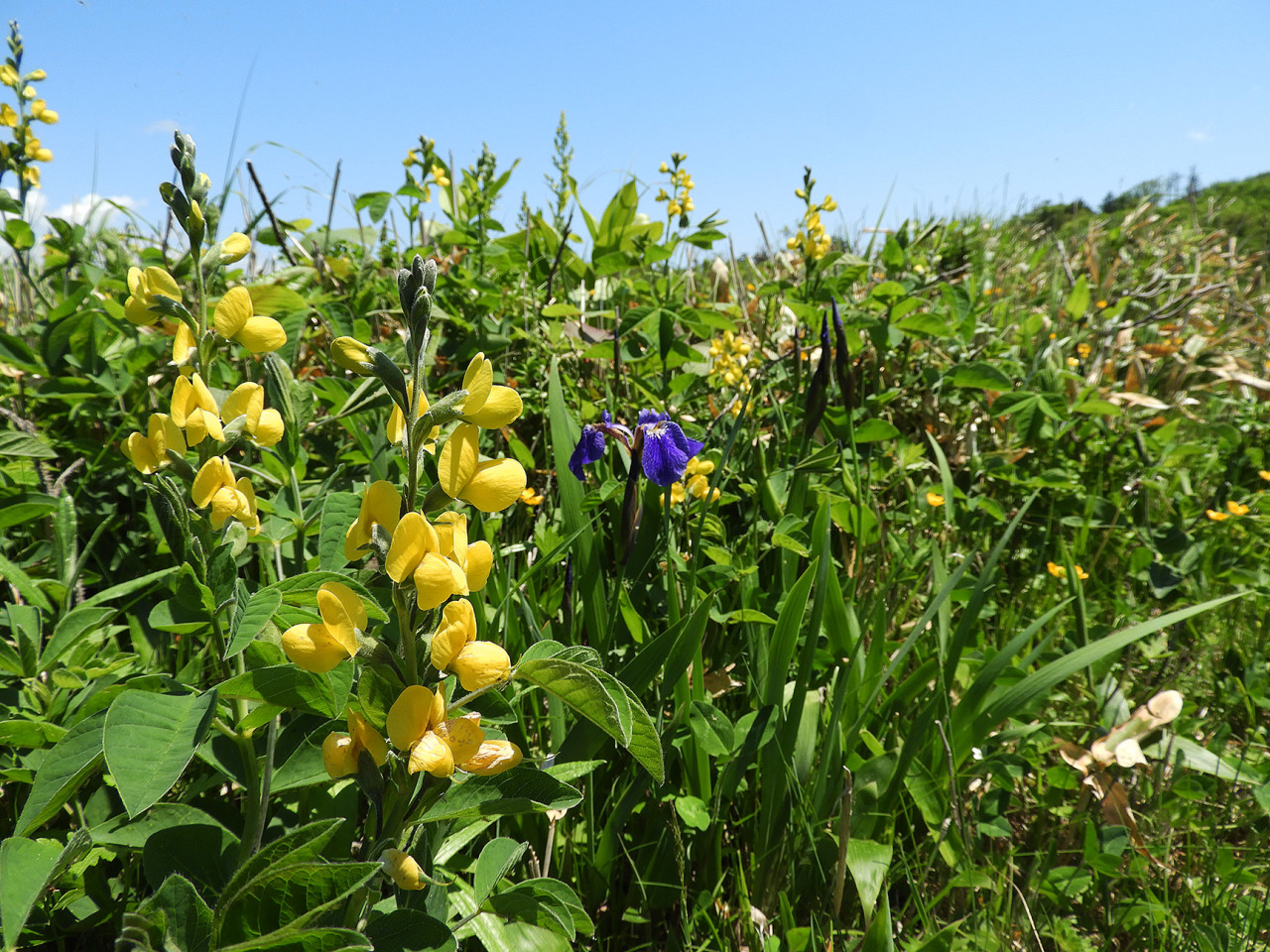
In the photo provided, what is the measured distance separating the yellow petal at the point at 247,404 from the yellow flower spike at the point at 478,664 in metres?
0.54

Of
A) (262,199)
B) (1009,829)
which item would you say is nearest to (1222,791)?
(1009,829)

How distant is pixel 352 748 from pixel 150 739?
245 millimetres

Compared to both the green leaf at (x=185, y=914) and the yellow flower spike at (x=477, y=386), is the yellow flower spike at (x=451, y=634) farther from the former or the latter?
the green leaf at (x=185, y=914)

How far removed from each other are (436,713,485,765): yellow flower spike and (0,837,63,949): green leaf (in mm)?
432

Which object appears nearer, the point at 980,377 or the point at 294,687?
the point at 294,687

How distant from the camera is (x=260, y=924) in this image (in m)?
Result: 0.85

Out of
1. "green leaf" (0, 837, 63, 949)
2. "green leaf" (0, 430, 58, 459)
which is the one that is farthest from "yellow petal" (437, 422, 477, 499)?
"green leaf" (0, 430, 58, 459)

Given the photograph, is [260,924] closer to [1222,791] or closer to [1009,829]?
[1009,829]

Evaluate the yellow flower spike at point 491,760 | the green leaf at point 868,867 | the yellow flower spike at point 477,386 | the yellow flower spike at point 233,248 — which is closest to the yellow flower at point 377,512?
the yellow flower spike at point 477,386

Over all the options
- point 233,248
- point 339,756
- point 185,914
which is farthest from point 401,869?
point 233,248

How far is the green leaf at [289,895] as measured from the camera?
681mm

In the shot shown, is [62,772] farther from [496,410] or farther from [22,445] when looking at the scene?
[22,445]

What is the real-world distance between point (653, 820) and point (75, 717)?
97cm

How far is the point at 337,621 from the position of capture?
0.73 m
